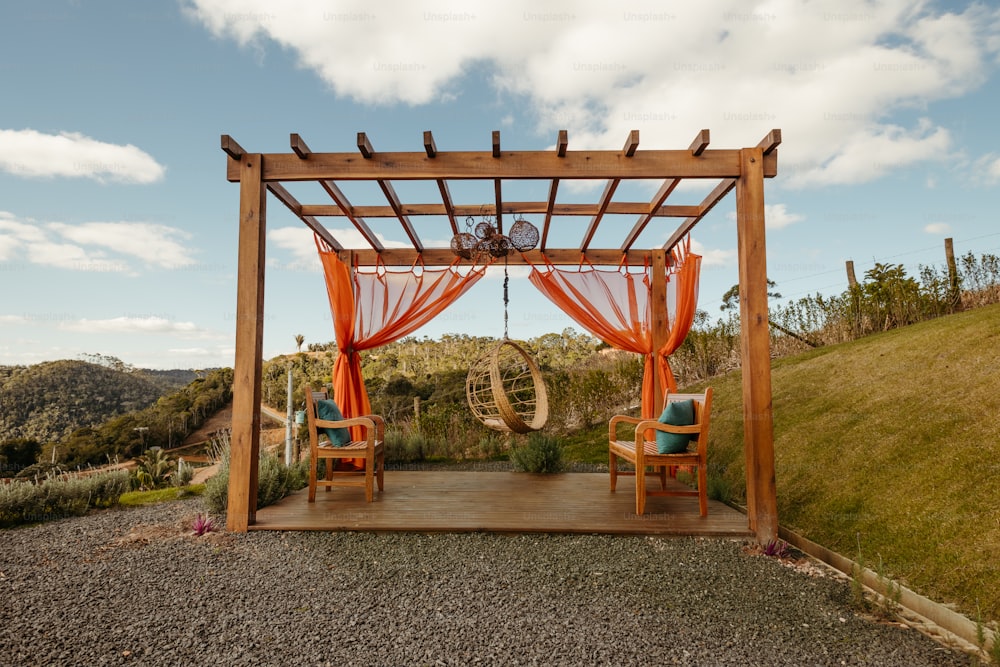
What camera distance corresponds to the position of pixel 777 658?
6.42 feet

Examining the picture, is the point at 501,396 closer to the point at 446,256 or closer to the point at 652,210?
the point at 446,256

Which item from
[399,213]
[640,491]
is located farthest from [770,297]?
[399,213]

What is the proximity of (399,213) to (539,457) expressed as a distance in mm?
3010

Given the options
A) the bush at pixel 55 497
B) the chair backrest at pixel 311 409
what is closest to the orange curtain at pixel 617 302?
the chair backrest at pixel 311 409

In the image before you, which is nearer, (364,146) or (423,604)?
(423,604)

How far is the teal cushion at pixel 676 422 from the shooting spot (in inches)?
156

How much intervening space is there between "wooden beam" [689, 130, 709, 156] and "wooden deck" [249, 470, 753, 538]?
8.40ft

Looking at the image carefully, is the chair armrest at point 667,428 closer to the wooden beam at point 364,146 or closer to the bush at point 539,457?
the bush at point 539,457

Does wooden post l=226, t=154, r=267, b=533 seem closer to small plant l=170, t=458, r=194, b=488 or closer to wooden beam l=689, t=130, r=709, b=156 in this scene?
small plant l=170, t=458, r=194, b=488

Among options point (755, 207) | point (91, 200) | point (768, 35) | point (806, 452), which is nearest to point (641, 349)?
point (806, 452)

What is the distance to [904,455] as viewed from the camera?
3.76 metres

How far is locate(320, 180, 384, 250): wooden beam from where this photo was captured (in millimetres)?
4188

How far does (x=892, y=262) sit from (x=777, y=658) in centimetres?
821

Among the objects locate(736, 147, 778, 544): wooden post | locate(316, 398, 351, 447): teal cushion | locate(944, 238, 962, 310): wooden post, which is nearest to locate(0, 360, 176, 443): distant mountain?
locate(316, 398, 351, 447): teal cushion
